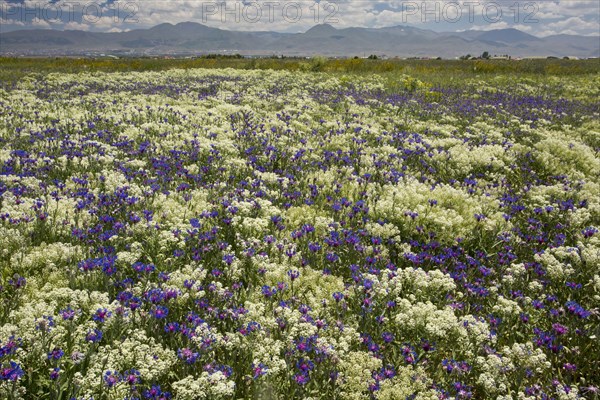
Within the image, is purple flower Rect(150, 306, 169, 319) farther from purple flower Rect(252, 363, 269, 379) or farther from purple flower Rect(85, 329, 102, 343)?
purple flower Rect(252, 363, 269, 379)

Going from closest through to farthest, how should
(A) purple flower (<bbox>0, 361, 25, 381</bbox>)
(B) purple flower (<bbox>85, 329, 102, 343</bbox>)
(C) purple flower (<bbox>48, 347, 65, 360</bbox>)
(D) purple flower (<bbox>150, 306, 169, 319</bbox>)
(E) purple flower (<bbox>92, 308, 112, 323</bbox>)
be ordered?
(A) purple flower (<bbox>0, 361, 25, 381</bbox>) → (C) purple flower (<bbox>48, 347, 65, 360</bbox>) → (B) purple flower (<bbox>85, 329, 102, 343</bbox>) → (E) purple flower (<bbox>92, 308, 112, 323</bbox>) → (D) purple flower (<bbox>150, 306, 169, 319</bbox>)

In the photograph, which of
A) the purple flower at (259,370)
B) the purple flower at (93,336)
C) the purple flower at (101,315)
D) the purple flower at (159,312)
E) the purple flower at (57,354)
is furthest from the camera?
the purple flower at (159,312)

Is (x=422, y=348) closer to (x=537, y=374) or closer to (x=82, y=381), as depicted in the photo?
(x=537, y=374)

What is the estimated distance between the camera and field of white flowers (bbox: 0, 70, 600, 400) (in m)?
3.64

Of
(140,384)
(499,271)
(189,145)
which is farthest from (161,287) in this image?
(189,145)

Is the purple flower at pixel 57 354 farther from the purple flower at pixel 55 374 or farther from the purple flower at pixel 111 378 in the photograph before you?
the purple flower at pixel 111 378

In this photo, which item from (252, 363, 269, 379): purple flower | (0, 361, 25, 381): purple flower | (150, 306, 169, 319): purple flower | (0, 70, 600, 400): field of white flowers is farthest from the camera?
(150, 306, 169, 319): purple flower

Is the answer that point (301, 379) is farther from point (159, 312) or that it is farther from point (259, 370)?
point (159, 312)

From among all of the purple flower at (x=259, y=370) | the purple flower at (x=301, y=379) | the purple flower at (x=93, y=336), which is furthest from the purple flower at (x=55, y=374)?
the purple flower at (x=301, y=379)

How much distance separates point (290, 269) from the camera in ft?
17.8

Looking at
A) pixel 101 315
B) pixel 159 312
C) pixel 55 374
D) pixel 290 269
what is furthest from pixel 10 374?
pixel 290 269

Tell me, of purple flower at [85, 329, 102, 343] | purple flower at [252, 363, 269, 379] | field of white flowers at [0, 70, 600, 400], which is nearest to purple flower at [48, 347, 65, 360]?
field of white flowers at [0, 70, 600, 400]

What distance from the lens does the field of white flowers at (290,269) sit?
143 inches

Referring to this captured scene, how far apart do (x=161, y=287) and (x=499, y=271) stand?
4.99 metres
